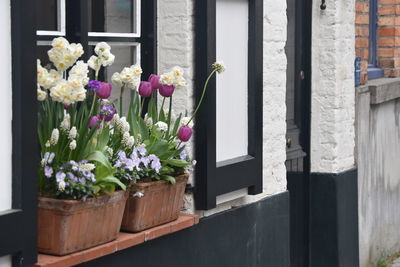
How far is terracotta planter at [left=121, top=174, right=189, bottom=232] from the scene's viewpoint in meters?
4.07

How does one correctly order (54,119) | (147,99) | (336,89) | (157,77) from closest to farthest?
(54,119)
(157,77)
(147,99)
(336,89)

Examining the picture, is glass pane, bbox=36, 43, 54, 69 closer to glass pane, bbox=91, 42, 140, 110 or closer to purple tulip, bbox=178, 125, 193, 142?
glass pane, bbox=91, 42, 140, 110

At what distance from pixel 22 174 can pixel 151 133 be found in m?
0.89

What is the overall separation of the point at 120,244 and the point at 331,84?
292 centimetres

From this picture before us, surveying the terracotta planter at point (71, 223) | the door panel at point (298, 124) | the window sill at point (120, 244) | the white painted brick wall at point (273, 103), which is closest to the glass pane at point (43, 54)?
the terracotta planter at point (71, 223)

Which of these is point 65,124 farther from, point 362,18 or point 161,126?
point 362,18

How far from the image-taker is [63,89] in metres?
3.59

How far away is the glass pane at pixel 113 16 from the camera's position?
435cm

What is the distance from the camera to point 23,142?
11.4 feet

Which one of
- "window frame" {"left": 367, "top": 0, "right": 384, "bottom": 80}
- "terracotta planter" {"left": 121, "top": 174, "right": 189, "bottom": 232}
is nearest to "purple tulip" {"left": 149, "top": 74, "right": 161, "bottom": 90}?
"terracotta planter" {"left": 121, "top": 174, "right": 189, "bottom": 232}

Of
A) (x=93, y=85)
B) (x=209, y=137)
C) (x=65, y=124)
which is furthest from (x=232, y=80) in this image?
(x=65, y=124)

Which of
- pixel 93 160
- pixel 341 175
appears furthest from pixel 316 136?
pixel 93 160

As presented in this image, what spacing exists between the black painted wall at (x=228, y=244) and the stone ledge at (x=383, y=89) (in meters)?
1.75

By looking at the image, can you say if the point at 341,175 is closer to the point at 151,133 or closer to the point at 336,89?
the point at 336,89
